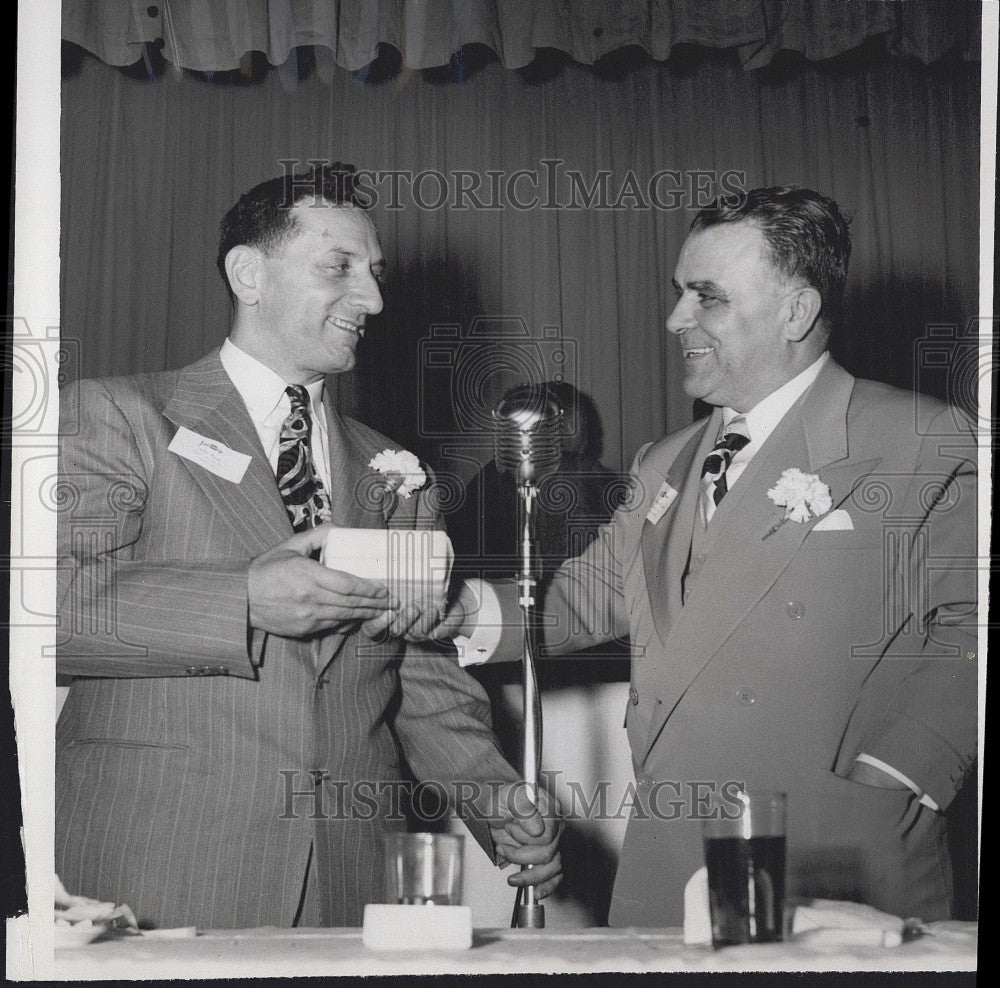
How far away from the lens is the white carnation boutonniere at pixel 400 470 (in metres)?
3.25

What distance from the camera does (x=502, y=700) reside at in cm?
325

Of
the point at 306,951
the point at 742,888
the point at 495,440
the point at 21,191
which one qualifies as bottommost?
the point at 306,951

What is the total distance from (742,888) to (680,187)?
1655 millimetres

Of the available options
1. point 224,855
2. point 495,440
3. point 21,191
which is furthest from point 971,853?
point 21,191

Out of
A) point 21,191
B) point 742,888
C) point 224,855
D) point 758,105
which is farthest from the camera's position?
point 758,105

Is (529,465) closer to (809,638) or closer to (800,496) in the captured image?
(800,496)

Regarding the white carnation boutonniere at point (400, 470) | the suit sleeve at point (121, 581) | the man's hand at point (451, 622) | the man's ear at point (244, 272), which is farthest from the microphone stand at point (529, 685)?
the man's ear at point (244, 272)

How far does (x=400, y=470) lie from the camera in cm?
325

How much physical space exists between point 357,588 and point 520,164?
108 cm

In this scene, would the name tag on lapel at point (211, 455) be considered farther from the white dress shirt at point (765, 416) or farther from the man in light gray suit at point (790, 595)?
the white dress shirt at point (765, 416)

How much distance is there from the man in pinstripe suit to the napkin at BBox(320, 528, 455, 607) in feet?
0.10

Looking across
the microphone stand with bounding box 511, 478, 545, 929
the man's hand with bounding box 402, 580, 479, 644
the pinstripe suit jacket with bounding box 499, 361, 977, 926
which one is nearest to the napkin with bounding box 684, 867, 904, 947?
the pinstripe suit jacket with bounding box 499, 361, 977, 926

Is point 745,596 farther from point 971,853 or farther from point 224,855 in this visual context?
point 224,855

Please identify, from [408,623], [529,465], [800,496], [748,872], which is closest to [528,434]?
[529,465]
